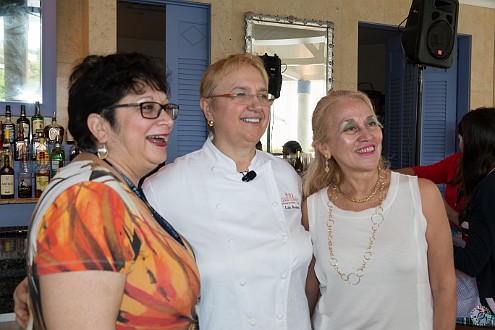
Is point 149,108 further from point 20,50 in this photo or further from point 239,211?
point 20,50

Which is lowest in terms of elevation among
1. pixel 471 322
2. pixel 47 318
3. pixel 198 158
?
pixel 471 322

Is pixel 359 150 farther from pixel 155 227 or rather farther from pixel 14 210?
pixel 14 210

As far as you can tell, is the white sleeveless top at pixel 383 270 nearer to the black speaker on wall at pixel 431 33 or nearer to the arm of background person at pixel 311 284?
the arm of background person at pixel 311 284

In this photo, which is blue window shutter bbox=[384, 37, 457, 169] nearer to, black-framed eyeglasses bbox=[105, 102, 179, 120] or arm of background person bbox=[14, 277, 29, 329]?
black-framed eyeglasses bbox=[105, 102, 179, 120]

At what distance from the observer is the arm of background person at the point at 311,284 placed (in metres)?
1.76

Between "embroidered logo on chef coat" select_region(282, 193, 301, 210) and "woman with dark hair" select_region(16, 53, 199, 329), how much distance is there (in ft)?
1.83

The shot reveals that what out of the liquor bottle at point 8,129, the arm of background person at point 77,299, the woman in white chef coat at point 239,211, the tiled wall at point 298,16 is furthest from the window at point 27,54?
the arm of background person at point 77,299

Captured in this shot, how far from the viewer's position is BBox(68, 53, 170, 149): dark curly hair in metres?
1.15

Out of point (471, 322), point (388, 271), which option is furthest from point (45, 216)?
point (471, 322)

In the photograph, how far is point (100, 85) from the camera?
1.15 meters

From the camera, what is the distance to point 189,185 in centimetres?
164

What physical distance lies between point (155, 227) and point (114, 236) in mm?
156

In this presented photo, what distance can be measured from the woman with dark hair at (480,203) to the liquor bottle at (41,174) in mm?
2836

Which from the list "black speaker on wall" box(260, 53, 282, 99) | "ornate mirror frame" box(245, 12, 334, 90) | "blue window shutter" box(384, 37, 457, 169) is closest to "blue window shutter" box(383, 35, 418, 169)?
"blue window shutter" box(384, 37, 457, 169)
